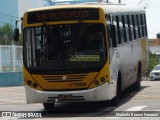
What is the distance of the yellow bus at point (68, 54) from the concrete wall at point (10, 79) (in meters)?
22.4

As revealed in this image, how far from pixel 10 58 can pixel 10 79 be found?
6.90ft

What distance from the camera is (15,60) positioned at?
3938 cm

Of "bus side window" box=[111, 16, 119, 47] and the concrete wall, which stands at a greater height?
"bus side window" box=[111, 16, 119, 47]

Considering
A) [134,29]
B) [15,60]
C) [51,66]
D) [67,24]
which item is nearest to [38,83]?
[51,66]

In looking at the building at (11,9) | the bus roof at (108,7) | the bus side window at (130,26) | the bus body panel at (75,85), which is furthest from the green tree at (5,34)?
the bus body panel at (75,85)

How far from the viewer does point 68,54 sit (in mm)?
16594

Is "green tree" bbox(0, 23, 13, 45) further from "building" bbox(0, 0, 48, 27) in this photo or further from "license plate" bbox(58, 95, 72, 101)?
"license plate" bbox(58, 95, 72, 101)

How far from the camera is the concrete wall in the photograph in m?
39.5

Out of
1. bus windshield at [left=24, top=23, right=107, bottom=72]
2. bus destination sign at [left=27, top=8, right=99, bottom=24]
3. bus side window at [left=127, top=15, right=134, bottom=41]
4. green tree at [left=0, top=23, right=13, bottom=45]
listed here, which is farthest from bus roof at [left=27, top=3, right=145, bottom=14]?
green tree at [left=0, top=23, right=13, bottom=45]

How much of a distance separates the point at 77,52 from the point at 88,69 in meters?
0.57

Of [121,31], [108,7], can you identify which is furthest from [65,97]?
[121,31]

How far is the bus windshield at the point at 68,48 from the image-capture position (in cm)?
1653

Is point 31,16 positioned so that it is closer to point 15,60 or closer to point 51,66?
point 51,66

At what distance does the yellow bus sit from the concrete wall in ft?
73.6
